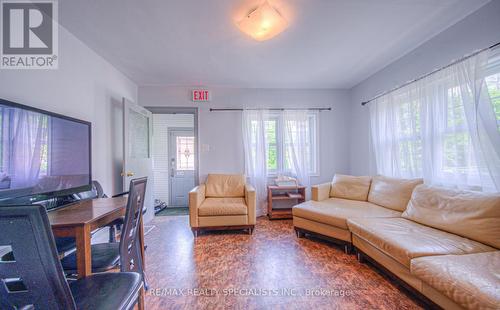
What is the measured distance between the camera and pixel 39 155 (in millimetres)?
1350

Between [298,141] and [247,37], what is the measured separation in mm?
1948

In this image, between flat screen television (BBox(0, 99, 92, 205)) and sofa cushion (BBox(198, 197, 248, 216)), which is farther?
sofa cushion (BBox(198, 197, 248, 216))

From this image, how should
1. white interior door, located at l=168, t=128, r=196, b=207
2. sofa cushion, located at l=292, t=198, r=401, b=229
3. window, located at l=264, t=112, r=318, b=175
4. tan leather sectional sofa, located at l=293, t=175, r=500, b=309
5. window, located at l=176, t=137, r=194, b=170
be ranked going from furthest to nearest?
window, located at l=176, t=137, r=194, b=170 → white interior door, located at l=168, t=128, r=196, b=207 → window, located at l=264, t=112, r=318, b=175 → sofa cushion, located at l=292, t=198, r=401, b=229 → tan leather sectional sofa, located at l=293, t=175, r=500, b=309

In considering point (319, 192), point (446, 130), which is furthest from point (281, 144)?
point (446, 130)

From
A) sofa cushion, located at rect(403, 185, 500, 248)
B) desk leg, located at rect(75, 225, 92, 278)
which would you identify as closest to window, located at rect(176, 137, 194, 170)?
desk leg, located at rect(75, 225, 92, 278)

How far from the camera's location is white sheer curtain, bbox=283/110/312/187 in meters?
3.38

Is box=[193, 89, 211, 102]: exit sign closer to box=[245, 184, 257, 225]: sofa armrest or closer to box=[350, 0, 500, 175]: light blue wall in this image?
box=[245, 184, 257, 225]: sofa armrest

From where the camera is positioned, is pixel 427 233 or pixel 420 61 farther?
pixel 420 61

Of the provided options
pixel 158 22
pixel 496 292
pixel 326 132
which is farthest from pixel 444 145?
pixel 158 22

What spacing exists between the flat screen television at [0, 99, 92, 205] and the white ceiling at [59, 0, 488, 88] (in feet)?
3.32

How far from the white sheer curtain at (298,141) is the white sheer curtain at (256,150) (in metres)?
A: 0.43

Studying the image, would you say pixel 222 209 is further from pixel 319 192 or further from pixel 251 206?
pixel 319 192

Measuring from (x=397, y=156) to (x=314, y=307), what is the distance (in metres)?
2.19

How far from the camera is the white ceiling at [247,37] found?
5.21 ft
